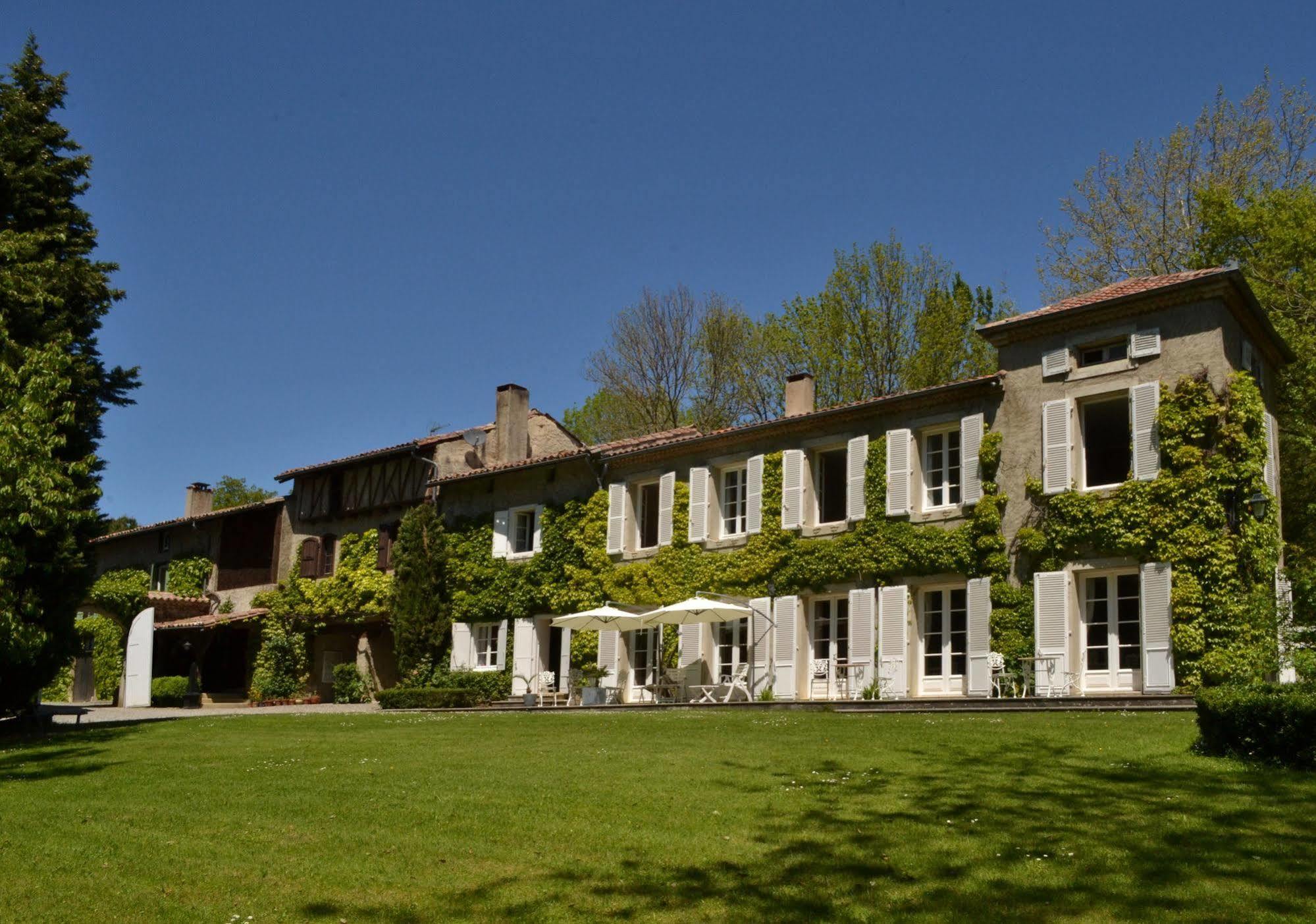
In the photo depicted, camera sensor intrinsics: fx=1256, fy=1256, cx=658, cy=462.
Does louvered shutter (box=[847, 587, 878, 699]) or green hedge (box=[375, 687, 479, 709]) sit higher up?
louvered shutter (box=[847, 587, 878, 699])

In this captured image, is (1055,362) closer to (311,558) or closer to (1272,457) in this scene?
(1272,457)

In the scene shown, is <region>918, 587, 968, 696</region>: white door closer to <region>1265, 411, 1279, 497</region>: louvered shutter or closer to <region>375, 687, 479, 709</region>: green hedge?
<region>1265, 411, 1279, 497</region>: louvered shutter

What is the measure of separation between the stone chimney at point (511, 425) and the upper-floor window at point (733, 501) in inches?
278

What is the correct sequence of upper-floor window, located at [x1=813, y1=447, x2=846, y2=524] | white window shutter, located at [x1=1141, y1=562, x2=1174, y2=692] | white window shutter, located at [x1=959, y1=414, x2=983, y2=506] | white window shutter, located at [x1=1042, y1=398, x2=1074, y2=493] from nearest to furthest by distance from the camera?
white window shutter, located at [x1=1141, y1=562, x2=1174, y2=692] < white window shutter, located at [x1=1042, y1=398, x2=1074, y2=493] < white window shutter, located at [x1=959, y1=414, x2=983, y2=506] < upper-floor window, located at [x1=813, y1=447, x2=846, y2=524]

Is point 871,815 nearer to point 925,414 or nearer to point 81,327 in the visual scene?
point 925,414

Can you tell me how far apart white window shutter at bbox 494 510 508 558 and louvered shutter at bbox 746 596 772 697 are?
7056 mm

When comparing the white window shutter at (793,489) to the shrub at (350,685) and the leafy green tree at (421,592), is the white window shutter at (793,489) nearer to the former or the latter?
the leafy green tree at (421,592)

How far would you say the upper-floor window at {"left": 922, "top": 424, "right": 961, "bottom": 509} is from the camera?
2067 cm

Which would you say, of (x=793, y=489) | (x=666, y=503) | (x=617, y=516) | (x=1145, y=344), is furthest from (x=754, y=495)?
(x=1145, y=344)

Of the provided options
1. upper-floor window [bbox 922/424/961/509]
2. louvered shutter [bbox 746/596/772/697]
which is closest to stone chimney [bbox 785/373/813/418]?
upper-floor window [bbox 922/424/961/509]

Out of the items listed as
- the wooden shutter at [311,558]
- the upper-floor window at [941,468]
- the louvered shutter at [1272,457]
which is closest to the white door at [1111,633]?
the louvered shutter at [1272,457]

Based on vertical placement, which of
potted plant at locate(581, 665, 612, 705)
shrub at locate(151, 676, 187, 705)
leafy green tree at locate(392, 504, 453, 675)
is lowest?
shrub at locate(151, 676, 187, 705)

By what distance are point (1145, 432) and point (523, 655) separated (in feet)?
44.4

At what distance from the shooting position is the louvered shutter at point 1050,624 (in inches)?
722
